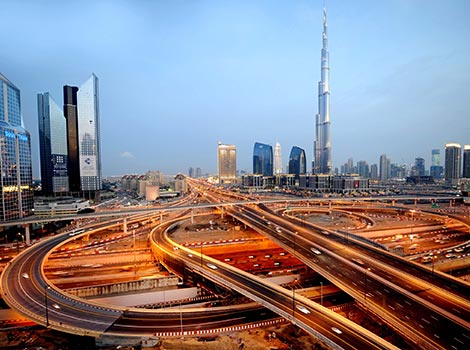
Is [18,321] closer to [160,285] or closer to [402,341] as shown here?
[160,285]

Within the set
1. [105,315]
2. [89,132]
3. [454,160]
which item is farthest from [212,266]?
[454,160]

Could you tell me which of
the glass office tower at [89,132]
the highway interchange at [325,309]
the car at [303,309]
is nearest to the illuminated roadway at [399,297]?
the highway interchange at [325,309]

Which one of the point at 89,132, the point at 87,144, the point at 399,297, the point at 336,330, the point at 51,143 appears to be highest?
the point at 89,132

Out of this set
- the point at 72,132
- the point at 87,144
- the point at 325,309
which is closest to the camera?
the point at 325,309

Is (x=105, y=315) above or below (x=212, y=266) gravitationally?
below

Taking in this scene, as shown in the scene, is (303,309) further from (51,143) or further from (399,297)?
(51,143)

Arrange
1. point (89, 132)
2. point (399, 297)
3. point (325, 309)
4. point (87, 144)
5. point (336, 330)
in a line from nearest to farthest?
1. point (336, 330)
2. point (325, 309)
3. point (399, 297)
4. point (87, 144)
5. point (89, 132)

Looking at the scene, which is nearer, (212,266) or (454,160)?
(212,266)

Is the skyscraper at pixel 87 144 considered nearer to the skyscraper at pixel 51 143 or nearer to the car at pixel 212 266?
the skyscraper at pixel 51 143
